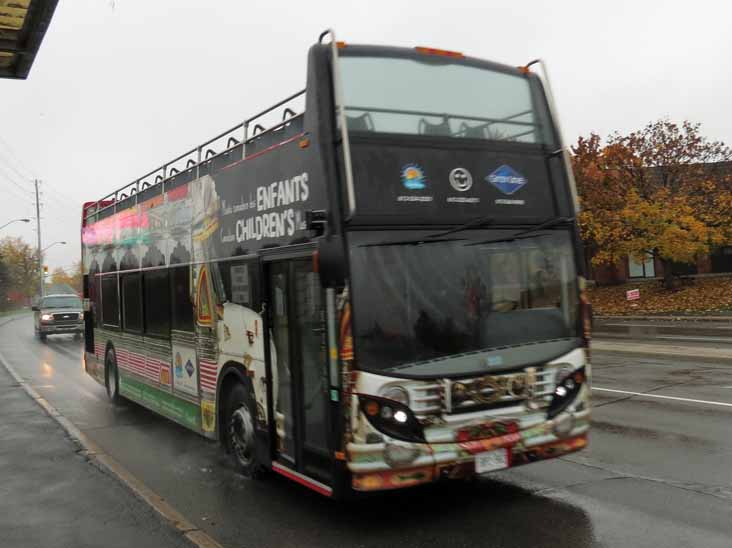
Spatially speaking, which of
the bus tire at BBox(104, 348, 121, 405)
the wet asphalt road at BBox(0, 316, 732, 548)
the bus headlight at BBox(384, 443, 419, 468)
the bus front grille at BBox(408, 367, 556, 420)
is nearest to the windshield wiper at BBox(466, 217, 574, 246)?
the bus front grille at BBox(408, 367, 556, 420)

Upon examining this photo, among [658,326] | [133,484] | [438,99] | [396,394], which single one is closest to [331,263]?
[396,394]

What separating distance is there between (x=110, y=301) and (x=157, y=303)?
298cm

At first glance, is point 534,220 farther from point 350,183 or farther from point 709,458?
point 709,458

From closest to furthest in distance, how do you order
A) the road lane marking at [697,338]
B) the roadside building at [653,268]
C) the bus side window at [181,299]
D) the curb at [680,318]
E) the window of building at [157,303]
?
the bus side window at [181,299]
the window of building at [157,303]
the road lane marking at [697,338]
the curb at [680,318]
the roadside building at [653,268]

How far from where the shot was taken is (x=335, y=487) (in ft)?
16.7

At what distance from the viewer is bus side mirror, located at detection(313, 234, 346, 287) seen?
470 cm

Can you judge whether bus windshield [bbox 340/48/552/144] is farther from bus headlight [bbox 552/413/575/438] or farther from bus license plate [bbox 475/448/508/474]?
bus license plate [bbox 475/448/508/474]

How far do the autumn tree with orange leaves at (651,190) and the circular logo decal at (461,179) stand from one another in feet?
83.4

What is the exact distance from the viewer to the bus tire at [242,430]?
653 centimetres

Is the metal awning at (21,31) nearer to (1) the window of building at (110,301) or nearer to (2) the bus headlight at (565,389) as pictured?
(1) the window of building at (110,301)

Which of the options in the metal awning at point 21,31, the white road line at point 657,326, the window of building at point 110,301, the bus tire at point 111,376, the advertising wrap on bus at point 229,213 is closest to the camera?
the advertising wrap on bus at point 229,213

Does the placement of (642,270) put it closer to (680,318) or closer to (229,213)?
(680,318)

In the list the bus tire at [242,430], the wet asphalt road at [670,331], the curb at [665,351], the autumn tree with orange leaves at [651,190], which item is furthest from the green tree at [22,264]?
the bus tire at [242,430]

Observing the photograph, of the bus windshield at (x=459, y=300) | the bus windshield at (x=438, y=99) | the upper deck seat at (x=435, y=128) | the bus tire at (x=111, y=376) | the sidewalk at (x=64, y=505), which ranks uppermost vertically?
the bus windshield at (x=438, y=99)
